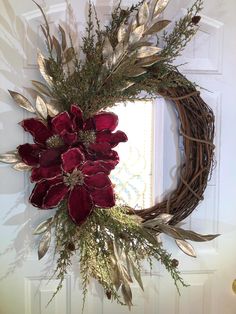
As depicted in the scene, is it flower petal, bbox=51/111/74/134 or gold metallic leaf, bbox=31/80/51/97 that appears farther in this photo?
gold metallic leaf, bbox=31/80/51/97

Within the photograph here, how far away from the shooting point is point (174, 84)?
1.23m

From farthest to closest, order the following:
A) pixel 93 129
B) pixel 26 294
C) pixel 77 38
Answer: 1. pixel 26 294
2. pixel 77 38
3. pixel 93 129

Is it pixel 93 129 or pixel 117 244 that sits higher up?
pixel 93 129

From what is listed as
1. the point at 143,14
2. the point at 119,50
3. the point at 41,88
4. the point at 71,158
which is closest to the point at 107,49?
the point at 119,50

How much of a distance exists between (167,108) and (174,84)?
0.16 metres

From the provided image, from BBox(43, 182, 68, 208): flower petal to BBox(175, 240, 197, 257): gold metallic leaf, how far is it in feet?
1.51

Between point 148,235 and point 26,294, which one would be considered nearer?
point 148,235

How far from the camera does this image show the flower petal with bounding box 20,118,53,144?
1.20m

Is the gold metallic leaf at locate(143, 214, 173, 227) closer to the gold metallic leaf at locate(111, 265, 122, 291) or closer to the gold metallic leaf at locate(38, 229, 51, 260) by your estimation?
the gold metallic leaf at locate(111, 265, 122, 291)

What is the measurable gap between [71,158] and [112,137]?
0.56 ft

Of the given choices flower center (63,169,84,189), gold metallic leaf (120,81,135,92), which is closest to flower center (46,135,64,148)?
flower center (63,169,84,189)

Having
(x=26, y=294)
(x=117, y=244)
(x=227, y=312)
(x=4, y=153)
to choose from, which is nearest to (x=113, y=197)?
(x=117, y=244)

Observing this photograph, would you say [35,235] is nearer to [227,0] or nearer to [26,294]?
[26,294]

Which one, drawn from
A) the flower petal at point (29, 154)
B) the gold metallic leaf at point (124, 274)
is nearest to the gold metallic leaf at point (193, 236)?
the gold metallic leaf at point (124, 274)
